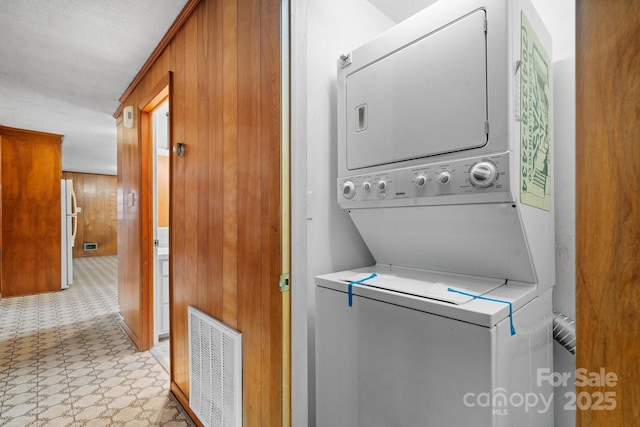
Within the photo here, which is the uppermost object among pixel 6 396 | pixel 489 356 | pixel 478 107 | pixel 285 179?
pixel 478 107

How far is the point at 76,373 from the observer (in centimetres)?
245

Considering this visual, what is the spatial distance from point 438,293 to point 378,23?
1611mm

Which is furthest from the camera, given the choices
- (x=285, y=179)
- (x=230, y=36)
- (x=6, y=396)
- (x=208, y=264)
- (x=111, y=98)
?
(x=111, y=98)

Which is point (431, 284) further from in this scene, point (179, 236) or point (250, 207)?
point (179, 236)

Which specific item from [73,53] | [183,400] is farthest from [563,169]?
[73,53]

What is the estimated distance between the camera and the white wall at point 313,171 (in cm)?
124

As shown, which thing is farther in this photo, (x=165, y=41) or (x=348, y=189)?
(x=165, y=41)

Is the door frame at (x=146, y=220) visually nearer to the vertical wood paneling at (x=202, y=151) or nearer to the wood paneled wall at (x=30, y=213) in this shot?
the vertical wood paneling at (x=202, y=151)

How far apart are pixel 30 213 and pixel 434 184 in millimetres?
5889

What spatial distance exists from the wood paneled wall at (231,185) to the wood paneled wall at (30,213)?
3797mm

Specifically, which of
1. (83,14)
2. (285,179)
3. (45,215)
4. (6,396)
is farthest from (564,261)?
(45,215)

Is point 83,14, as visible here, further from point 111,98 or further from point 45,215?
point 45,215

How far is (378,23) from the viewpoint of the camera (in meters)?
1.83

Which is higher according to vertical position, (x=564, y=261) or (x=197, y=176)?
(x=197, y=176)
